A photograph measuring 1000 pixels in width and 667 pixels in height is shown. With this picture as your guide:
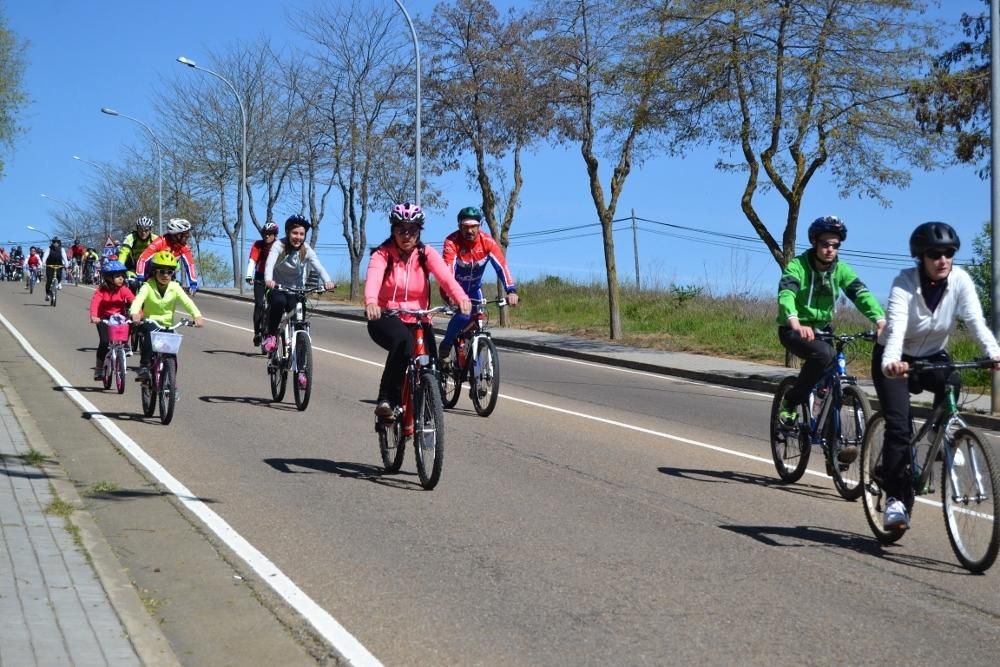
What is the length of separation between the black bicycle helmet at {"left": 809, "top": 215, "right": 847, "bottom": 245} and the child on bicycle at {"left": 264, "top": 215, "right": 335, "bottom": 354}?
7414 mm

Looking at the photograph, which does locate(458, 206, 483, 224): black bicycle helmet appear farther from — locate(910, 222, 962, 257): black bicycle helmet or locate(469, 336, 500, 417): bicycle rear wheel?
locate(910, 222, 962, 257): black bicycle helmet

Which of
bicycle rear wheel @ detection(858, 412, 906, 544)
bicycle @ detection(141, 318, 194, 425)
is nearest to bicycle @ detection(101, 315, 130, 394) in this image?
bicycle @ detection(141, 318, 194, 425)

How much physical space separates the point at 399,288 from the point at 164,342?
379 cm

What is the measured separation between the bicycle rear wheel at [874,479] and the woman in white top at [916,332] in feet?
0.53

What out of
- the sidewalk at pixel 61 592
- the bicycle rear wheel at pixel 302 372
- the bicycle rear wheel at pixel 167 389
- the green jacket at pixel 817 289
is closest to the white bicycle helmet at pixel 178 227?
the bicycle rear wheel at pixel 302 372

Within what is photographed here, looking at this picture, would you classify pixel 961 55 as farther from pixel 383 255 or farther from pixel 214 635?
pixel 214 635

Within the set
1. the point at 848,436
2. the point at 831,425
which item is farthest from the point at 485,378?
the point at 848,436

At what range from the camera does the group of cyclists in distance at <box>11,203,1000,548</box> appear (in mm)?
6879

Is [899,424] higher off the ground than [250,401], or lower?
higher

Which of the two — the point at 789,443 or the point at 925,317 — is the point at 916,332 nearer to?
the point at 925,317

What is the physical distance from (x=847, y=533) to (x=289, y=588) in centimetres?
339

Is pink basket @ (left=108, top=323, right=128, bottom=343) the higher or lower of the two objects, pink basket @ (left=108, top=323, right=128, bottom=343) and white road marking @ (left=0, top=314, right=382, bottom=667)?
the higher

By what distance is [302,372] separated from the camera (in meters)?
13.4

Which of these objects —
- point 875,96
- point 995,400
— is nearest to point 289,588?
point 995,400
